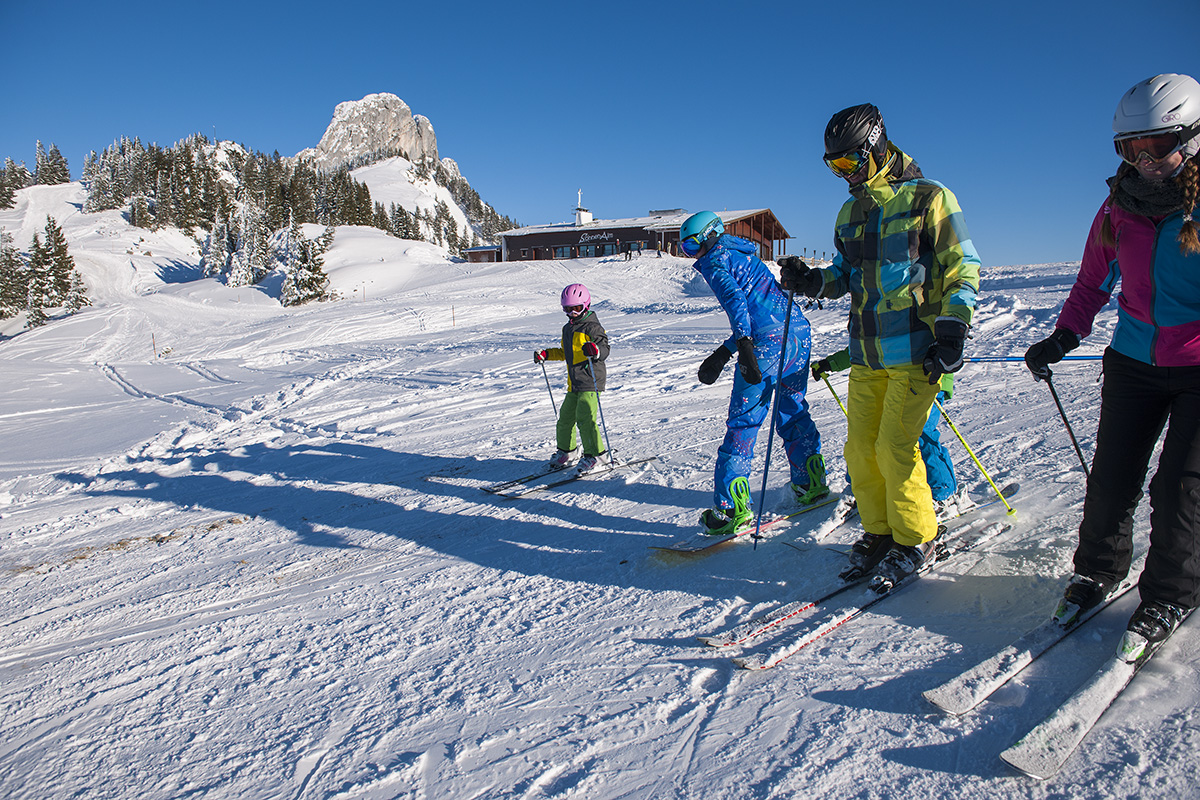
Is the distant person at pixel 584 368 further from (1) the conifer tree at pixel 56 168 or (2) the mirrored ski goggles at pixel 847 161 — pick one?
(1) the conifer tree at pixel 56 168

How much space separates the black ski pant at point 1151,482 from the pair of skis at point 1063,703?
0.66 feet

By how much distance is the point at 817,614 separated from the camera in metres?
2.76

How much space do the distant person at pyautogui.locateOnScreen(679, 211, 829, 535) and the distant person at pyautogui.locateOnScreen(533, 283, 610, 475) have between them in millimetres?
1674

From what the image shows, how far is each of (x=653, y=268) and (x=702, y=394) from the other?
86.4 ft

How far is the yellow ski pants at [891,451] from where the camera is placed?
273 centimetres

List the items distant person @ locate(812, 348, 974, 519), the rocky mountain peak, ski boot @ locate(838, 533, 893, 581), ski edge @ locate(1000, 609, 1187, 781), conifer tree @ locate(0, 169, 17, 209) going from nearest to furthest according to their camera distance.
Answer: ski edge @ locate(1000, 609, 1187, 781), ski boot @ locate(838, 533, 893, 581), distant person @ locate(812, 348, 974, 519), conifer tree @ locate(0, 169, 17, 209), the rocky mountain peak

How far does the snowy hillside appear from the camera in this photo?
6.52ft

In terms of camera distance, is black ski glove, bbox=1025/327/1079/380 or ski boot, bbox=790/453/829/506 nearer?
black ski glove, bbox=1025/327/1079/380

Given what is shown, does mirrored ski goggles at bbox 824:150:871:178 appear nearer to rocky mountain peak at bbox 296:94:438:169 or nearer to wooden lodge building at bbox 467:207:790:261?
wooden lodge building at bbox 467:207:790:261

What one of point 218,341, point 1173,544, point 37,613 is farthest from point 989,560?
point 218,341

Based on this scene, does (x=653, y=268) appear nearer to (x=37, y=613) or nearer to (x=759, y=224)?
(x=759, y=224)

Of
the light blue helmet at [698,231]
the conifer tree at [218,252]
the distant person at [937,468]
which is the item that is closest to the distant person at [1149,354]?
the distant person at [937,468]

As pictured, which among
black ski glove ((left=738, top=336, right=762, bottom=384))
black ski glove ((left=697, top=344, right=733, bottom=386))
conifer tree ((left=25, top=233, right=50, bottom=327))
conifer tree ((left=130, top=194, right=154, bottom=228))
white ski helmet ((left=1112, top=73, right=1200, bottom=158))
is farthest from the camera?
conifer tree ((left=130, top=194, right=154, bottom=228))

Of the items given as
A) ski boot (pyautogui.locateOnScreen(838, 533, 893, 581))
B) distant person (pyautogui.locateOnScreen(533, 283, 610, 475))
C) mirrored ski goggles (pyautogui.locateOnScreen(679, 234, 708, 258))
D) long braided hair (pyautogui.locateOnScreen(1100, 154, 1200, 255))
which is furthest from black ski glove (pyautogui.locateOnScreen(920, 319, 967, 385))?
distant person (pyautogui.locateOnScreen(533, 283, 610, 475))
